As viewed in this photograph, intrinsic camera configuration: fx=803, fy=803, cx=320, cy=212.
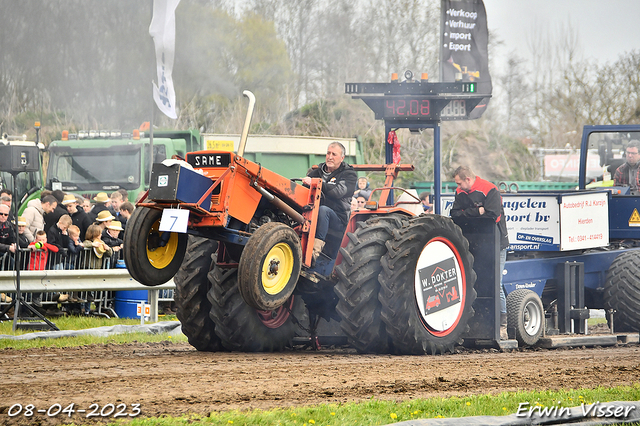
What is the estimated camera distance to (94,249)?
12727mm

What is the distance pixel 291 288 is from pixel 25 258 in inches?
254

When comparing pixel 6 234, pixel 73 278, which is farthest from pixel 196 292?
pixel 6 234

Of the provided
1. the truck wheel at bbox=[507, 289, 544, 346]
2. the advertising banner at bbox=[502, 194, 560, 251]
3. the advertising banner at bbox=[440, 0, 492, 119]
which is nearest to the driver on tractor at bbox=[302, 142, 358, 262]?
the truck wheel at bbox=[507, 289, 544, 346]

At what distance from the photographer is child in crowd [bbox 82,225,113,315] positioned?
41.3 ft

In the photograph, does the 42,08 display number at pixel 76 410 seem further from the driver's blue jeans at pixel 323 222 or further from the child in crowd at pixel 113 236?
the child in crowd at pixel 113 236

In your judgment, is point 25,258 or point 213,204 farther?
point 25,258

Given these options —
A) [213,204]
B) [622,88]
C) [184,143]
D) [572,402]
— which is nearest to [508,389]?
[572,402]

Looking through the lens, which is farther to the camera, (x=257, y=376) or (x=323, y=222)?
(x=323, y=222)

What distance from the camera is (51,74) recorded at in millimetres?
12906

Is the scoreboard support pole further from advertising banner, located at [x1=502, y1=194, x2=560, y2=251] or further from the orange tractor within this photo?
advertising banner, located at [x1=502, y1=194, x2=560, y2=251]

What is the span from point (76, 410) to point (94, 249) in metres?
8.27

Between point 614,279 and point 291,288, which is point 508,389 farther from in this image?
point 614,279

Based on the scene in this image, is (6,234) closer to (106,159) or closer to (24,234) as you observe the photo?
(24,234)

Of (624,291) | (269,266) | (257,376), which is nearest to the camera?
(257,376)
